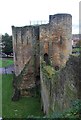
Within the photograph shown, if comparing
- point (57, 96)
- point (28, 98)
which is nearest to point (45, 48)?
point (28, 98)

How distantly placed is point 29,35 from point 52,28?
2999mm

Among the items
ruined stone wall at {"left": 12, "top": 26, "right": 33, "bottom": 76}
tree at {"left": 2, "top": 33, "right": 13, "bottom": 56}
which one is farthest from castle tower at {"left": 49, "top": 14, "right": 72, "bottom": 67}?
tree at {"left": 2, "top": 33, "right": 13, "bottom": 56}

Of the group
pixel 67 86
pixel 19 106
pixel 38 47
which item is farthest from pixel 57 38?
pixel 67 86

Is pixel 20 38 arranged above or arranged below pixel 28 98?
above

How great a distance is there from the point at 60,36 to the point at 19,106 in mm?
9206

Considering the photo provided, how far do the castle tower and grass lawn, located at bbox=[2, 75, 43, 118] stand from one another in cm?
526

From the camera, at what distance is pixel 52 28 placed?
32.2m

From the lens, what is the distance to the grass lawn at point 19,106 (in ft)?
76.7

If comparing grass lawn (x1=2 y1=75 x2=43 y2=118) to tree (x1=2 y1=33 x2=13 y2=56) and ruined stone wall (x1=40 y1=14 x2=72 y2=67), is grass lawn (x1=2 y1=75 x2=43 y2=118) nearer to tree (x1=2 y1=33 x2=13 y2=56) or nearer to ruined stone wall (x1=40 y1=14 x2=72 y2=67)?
ruined stone wall (x1=40 y1=14 x2=72 y2=67)

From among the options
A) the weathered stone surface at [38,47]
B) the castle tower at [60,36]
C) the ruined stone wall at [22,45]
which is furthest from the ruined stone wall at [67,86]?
the ruined stone wall at [22,45]

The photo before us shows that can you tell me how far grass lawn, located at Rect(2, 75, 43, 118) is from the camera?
76.7 ft

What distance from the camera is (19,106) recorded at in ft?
86.3

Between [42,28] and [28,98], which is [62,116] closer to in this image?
[28,98]

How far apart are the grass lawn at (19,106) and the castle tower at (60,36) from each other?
5263 millimetres
